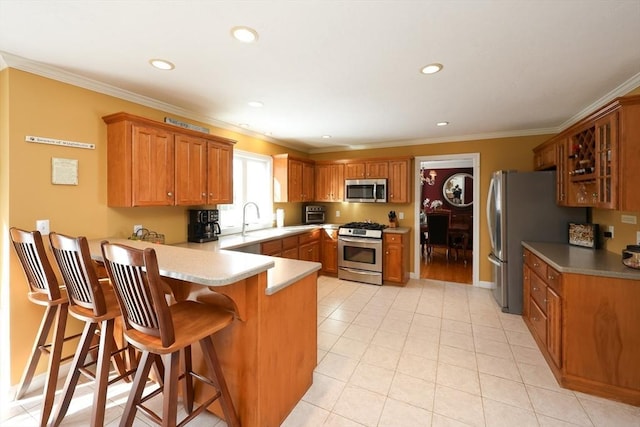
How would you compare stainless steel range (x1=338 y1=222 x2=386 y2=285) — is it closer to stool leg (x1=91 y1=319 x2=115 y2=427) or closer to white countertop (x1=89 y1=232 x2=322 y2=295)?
white countertop (x1=89 y1=232 x2=322 y2=295)

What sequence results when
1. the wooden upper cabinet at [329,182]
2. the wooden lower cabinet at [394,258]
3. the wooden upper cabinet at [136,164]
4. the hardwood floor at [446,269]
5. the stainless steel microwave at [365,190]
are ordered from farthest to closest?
1. the wooden upper cabinet at [329,182]
2. the hardwood floor at [446,269]
3. the stainless steel microwave at [365,190]
4. the wooden lower cabinet at [394,258]
5. the wooden upper cabinet at [136,164]

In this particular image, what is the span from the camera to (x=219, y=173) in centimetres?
338

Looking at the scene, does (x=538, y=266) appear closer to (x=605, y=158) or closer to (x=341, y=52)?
(x=605, y=158)

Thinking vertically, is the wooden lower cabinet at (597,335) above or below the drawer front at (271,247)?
below

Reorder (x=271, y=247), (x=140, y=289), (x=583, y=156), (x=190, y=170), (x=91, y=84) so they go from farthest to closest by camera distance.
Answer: (x=271, y=247), (x=190, y=170), (x=583, y=156), (x=91, y=84), (x=140, y=289)

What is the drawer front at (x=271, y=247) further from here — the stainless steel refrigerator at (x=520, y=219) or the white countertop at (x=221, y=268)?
the stainless steel refrigerator at (x=520, y=219)

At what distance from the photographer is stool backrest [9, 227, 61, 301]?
1694 mm

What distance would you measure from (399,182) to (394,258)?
134cm

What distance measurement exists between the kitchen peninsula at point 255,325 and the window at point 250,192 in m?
2.17

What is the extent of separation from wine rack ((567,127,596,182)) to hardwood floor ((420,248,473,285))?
257 cm

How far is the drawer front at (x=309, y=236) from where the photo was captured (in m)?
4.62

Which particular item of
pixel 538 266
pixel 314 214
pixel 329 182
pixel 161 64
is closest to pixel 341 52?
pixel 161 64

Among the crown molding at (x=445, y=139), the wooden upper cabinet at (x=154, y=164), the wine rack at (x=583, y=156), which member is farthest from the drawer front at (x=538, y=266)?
the wooden upper cabinet at (x=154, y=164)

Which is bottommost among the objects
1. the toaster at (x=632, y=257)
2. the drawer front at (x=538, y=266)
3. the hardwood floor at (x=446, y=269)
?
the hardwood floor at (x=446, y=269)
